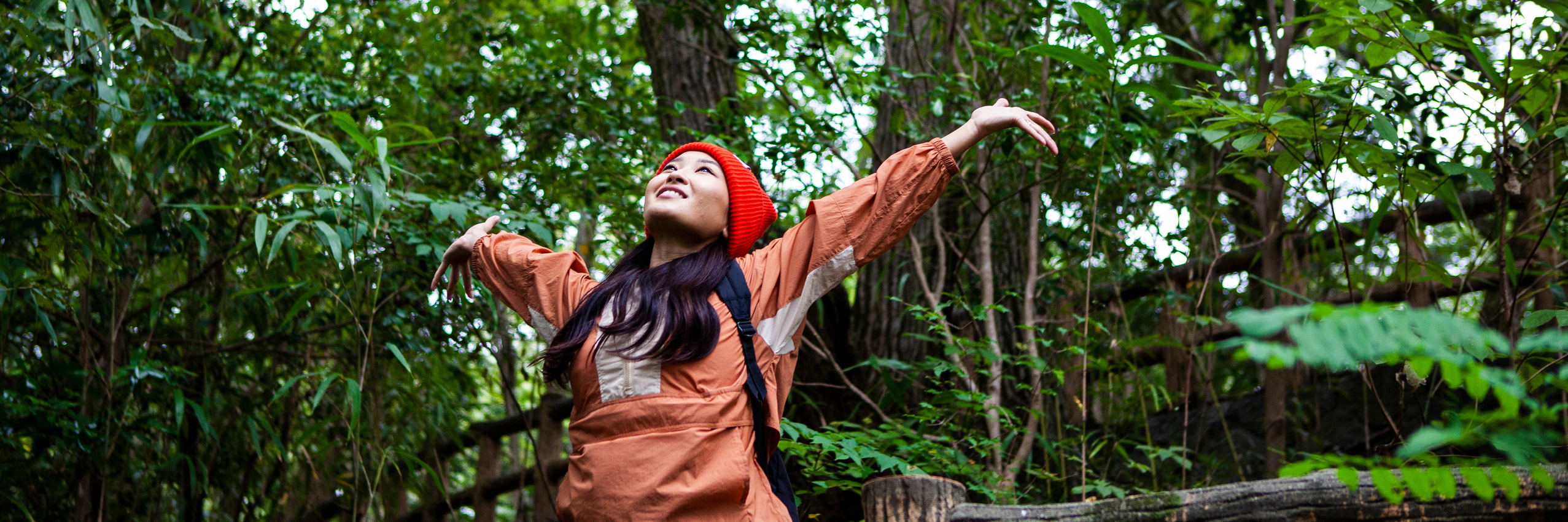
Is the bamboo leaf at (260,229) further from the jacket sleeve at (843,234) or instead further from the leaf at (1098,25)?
the leaf at (1098,25)

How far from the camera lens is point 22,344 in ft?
10.6

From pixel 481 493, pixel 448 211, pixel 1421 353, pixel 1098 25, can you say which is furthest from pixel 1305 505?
pixel 481 493

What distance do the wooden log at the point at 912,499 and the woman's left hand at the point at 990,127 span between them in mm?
606

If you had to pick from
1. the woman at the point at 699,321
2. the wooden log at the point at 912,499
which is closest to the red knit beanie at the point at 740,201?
the woman at the point at 699,321

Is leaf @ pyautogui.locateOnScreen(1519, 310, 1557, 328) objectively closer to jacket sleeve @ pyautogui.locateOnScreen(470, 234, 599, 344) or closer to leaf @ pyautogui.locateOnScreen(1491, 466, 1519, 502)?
leaf @ pyautogui.locateOnScreen(1491, 466, 1519, 502)

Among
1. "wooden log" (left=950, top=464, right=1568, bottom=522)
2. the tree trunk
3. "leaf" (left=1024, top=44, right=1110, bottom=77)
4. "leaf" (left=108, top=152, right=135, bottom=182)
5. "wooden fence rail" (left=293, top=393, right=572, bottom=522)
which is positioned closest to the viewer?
"wooden log" (left=950, top=464, right=1568, bottom=522)

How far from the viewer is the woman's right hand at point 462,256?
2.09 meters

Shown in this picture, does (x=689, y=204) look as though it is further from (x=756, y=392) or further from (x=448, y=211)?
(x=448, y=211)

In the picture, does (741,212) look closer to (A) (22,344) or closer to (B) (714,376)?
(B) (714,376)

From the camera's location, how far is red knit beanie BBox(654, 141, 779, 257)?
2000 millimetres

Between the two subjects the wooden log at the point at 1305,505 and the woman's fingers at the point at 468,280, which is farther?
the woman's fingers at the point at 468,280

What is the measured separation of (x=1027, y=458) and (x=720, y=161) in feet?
4.68

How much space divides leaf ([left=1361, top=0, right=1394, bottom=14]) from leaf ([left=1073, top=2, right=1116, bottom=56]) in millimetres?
488

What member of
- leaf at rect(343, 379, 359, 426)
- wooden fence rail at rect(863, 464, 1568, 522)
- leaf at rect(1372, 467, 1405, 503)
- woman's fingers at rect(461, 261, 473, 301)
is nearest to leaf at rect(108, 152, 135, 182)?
leaf at rect(343, 379, 359, 426)
